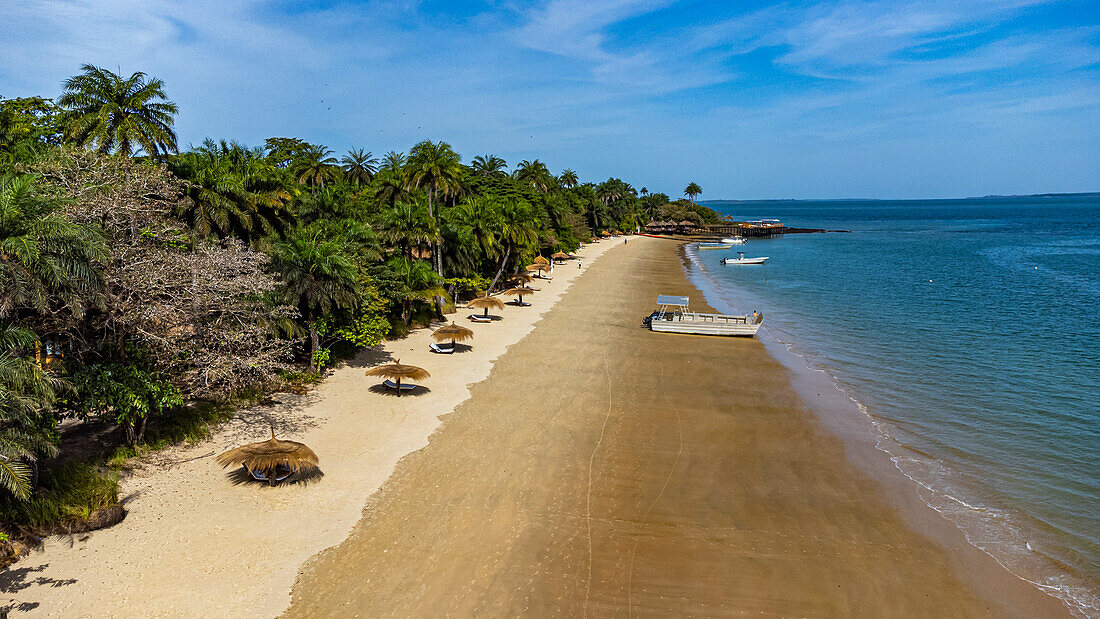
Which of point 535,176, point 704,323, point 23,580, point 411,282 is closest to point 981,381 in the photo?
point 704,323

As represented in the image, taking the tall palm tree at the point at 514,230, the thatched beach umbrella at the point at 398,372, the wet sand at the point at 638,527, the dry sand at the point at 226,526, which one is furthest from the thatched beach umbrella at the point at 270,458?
the tall palm tree at the point at 514,230

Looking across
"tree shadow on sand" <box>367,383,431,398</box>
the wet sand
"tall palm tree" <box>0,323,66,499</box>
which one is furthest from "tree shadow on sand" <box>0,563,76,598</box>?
"tree shadow on sand" <box>367,383,431,398</box>

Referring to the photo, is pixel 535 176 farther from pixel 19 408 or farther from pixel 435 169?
pixel 19 408

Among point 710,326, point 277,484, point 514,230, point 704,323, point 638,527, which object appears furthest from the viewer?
point 514,230

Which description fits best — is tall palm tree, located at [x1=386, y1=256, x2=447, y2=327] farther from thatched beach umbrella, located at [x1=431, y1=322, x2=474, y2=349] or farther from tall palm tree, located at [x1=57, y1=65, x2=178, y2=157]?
tall palm tree, located at [x1=57, y1=65, x2=178, y2=157]

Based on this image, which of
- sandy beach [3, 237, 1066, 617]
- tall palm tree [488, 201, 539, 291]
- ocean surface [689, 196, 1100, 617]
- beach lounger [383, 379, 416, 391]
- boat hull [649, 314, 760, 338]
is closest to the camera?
sandy beach [3, 237, 1066, 617]

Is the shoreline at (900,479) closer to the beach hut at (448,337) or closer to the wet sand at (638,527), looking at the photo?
the wet sand at (638,527)
